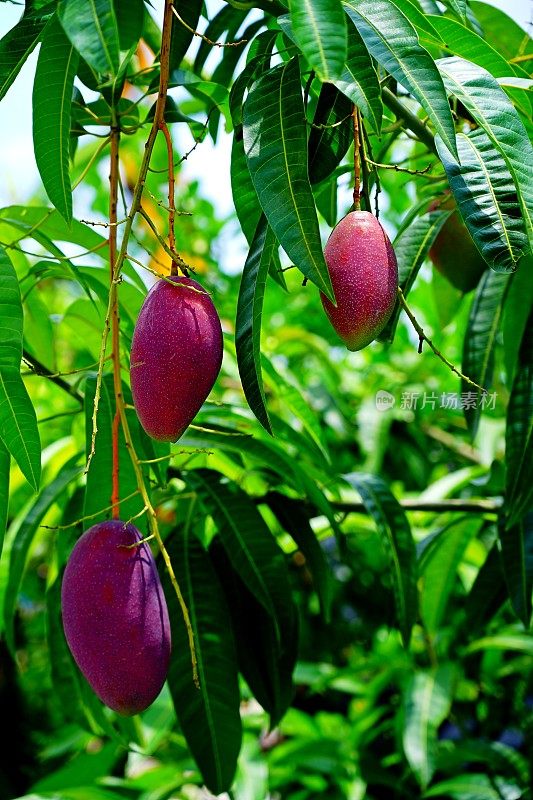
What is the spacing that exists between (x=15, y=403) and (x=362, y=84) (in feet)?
1.11

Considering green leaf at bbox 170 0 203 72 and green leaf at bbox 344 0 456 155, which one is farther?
green leaf at bbox 170 0 203 72

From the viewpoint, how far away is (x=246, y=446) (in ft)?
3.37

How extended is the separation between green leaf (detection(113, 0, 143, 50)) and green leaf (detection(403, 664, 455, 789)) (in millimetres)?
1047

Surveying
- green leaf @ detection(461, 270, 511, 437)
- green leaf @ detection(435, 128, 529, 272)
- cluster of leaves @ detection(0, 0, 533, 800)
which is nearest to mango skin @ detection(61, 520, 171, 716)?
cluster of leaves @ detection(0, 0, 533, 800)

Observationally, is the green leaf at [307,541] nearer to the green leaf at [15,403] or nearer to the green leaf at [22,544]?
the green leaf at [22,544]

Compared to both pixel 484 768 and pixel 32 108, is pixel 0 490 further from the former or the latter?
pixel 484 768

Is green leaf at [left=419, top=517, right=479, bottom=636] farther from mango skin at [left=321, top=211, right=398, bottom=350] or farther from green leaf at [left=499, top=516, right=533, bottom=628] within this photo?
mango skin at [left=321, top=211, right=398, bottom=350]

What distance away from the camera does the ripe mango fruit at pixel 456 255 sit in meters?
1.06

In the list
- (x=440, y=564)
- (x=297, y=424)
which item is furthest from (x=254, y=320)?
(x=297, y=424)

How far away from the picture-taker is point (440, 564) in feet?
4.31

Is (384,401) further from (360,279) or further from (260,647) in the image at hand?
(360,279)

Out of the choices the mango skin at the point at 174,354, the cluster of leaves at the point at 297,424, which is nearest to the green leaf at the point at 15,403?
the cluster of leaves at the point at 297,424

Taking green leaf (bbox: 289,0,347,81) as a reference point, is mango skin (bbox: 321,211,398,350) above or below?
below

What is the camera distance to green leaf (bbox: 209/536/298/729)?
1.03 metres
